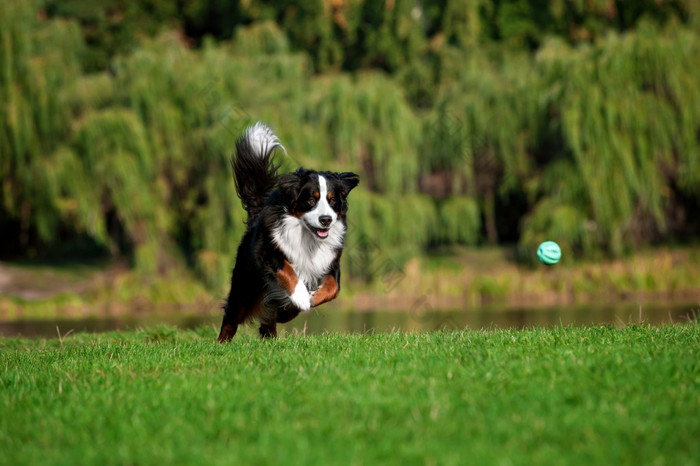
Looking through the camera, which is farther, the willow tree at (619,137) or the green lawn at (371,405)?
the willow tree at (619,137)

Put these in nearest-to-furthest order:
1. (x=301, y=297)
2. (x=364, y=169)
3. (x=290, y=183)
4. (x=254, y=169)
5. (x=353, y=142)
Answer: (x=301, y=297) → (x=290, y=183) → (x=254, y=169) → (x=353, y=142) → (x=364, y=169)

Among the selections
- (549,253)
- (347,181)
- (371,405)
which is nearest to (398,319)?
(549,253)

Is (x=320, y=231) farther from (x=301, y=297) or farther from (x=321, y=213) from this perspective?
(x=301, y=297)

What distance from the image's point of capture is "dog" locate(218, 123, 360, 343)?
791cm

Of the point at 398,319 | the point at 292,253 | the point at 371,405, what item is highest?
the point at 292,253

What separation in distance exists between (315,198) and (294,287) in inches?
34.0

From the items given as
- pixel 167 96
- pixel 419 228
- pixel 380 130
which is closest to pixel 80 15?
pixel 167 96

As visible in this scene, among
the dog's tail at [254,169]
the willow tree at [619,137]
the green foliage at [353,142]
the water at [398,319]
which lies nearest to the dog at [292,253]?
the dog's tail at [254,169]

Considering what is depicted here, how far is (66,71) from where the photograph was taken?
22.2m

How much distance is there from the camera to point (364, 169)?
23.4m

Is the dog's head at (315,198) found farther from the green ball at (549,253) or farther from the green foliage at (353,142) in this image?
the green foliage at (353,142)

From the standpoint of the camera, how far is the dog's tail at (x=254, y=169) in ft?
29.5

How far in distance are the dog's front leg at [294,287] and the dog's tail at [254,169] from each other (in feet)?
3.97

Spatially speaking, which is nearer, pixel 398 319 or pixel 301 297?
pixel 301 297
